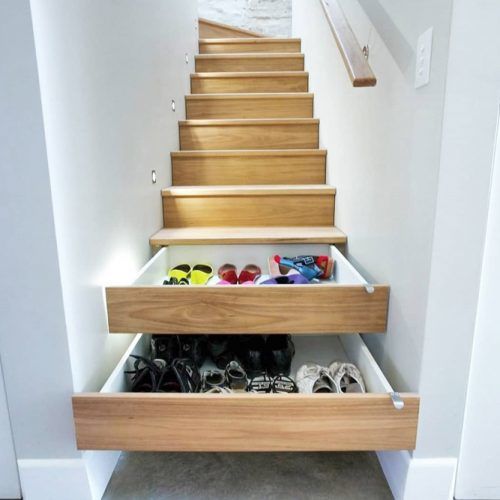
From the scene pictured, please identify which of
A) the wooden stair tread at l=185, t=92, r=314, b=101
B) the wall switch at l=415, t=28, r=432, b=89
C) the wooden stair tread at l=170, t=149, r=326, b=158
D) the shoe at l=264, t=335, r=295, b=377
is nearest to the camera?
the wall switch at l=415, t=28, r=432, b=89

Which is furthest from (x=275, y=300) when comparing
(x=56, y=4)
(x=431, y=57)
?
(x=56, y=4)

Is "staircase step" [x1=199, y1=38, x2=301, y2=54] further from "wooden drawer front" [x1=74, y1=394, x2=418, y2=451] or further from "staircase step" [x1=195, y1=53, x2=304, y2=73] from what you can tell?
"wooden drawer front" [x1=74, y1=394, x2=418, y2=451]

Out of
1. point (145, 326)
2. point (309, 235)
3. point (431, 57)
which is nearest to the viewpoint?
point (431, 57)

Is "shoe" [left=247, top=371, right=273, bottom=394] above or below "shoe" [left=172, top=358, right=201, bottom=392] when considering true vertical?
below

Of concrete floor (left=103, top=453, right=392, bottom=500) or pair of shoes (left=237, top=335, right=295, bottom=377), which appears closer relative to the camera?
concrete floor (left=103, top=453, right=392, bottom=500)

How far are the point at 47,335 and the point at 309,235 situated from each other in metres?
1.04

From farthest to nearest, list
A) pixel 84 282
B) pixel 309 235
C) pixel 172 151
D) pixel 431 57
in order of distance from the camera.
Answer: pixel 172 151 → pixel 309 235 → pixel 84 282 → pixel 431 57

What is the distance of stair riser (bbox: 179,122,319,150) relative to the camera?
2.15 meters

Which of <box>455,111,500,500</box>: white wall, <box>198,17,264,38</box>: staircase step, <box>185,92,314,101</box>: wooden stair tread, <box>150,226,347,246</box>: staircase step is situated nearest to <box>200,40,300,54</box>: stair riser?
<box>198,17,264,38</box>: staircase step

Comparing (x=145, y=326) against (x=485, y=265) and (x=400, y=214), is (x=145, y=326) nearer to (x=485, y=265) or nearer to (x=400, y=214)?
(x=400, y=214)

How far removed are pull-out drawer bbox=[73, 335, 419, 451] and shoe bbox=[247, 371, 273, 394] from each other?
30cm

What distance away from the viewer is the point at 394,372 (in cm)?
107

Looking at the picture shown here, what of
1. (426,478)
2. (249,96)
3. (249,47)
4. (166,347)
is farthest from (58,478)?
Answer: (249,47)

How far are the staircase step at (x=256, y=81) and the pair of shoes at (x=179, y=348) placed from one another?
6.01 feet
